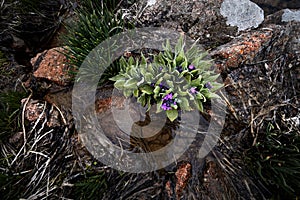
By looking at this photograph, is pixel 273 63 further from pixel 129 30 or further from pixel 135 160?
pixel 135 160

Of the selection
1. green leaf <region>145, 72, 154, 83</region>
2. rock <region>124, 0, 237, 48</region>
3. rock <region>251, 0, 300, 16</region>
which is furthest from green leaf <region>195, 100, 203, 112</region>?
rock <region>251, 0, 300, 16</region>

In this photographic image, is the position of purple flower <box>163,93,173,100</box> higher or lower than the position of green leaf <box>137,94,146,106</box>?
higher

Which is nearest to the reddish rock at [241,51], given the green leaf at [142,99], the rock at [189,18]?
the rock at [189,18]

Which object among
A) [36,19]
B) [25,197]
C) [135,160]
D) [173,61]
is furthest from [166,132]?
[36,19]

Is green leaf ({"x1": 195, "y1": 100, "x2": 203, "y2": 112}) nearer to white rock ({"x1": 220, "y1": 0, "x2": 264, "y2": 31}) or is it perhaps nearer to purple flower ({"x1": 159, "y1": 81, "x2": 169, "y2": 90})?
purple flower ({"x1": 159, "y1": 81, "x2": 169, "y2": 90})

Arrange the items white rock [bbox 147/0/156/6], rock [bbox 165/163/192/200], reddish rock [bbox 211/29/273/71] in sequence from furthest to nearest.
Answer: white rock [bbox 147/0/156/6] < reddish rock [bbox 211/29/273/71] < rock [bbox 165/163/192/200]
